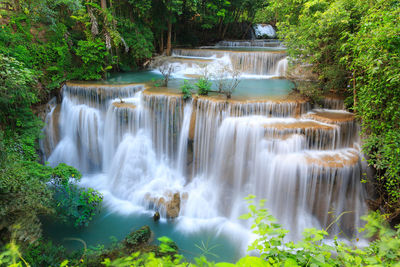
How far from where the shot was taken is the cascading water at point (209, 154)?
624 cm

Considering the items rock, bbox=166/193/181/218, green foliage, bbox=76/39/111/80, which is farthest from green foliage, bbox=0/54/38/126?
rock, bbox=166/193/181/218

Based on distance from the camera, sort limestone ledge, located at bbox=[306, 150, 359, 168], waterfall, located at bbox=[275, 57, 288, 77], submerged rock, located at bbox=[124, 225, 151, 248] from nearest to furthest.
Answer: submerged rock, located at bbox=[124, 225, 151, 248]
limestone ledge, located at bbox=[306, 150, 359, 168]
waterfall, located at bbox=[275, 57, 288, 77]

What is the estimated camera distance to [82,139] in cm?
901

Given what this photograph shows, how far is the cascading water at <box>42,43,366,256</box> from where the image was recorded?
624 cm

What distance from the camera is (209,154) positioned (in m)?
7.70

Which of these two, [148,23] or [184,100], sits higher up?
[148,23]

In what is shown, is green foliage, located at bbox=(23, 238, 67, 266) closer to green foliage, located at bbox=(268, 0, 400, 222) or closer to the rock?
the rock

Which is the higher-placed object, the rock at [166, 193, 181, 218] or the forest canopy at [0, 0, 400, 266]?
the forest canopy at [0, 0, 400, 266]

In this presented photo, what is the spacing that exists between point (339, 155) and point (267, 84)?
494 centimetres

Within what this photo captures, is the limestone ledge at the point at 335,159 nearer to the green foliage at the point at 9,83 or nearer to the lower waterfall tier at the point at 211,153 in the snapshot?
the lower waterfall tier at the point at 211,153

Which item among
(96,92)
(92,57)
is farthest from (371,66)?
(92,57)

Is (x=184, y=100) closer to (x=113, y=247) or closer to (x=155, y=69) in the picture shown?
(x=113, y=247)

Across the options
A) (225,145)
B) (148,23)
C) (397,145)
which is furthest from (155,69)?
(397,145)

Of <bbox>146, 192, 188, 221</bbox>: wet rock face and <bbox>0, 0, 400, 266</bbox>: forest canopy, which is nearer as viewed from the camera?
<bbox>0, 0, 400, 266</bbox>: forest canopy
